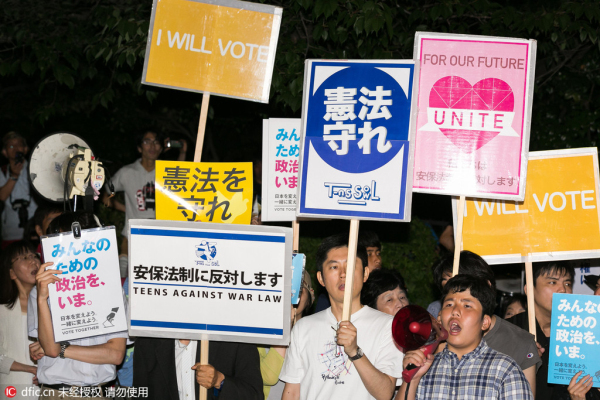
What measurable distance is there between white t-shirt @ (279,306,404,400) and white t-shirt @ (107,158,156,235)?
3.69m

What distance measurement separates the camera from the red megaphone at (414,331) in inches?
116

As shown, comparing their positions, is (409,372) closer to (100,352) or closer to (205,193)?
(205,193)

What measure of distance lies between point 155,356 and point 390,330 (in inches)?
52.4

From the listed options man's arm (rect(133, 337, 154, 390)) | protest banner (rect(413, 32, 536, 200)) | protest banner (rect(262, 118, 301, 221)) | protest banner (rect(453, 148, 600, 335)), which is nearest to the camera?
man's arm (rect(133, 337, 154, 390))

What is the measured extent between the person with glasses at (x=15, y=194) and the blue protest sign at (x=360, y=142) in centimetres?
510

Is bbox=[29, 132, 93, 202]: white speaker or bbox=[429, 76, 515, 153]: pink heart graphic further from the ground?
bbox=[429, 76, 515, 153]: pink heart graphic

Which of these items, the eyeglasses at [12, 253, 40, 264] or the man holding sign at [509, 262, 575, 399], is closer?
the man holding sign at [509, 262, 575, 399]

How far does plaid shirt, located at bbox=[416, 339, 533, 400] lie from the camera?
2.92 meters

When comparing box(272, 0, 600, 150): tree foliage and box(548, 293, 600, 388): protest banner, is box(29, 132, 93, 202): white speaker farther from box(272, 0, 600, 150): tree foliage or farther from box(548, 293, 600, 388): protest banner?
box(548, 293, 600, 388): protest banner

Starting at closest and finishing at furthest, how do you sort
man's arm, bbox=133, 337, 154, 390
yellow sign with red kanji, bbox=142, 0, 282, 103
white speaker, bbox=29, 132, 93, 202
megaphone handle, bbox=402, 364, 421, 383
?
megaphone handle, bbox=402, 364, 421, 383, man's arm, bbox=133, 337, 154, 390, yellow sign with red kanji, bbox=142, 0, 282, 103, white speaker, bbox=29, 132, 93, 202

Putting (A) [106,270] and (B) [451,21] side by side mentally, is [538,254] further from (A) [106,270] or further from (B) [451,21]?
(B) [451,21]

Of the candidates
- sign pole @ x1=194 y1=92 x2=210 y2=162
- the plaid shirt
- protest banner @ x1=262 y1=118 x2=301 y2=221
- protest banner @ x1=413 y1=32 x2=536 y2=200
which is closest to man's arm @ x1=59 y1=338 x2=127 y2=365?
sign pole @ x1=194 y1=92 x2=210 y2=162

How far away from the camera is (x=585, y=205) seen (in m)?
3.99

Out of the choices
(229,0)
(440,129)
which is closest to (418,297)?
(440,129)
